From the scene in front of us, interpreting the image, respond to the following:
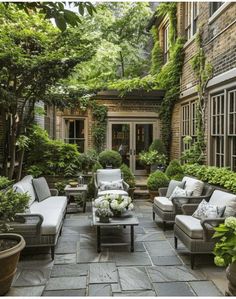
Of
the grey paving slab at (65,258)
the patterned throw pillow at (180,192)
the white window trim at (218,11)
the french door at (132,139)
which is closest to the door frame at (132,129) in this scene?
the french door at (132,139)

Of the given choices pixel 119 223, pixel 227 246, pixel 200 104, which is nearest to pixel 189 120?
pixel 200 104

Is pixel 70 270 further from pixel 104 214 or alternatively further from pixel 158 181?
pixel 158 181

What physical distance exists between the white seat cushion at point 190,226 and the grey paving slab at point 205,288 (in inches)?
23.2

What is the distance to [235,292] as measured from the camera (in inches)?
115

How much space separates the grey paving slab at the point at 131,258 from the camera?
13.1 ft

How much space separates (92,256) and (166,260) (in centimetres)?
101

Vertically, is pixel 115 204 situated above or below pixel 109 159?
below

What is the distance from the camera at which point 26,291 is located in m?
3.22

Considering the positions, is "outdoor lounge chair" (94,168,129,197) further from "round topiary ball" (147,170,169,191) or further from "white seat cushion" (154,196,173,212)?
"white seat cushion" (154,196,173,212)

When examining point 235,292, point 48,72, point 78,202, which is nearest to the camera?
point 235,292

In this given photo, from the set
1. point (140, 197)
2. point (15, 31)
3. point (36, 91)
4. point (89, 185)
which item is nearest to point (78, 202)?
point (89, 185)

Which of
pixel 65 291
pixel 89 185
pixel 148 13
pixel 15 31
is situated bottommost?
pixel 65 291

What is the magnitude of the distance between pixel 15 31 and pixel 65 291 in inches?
203

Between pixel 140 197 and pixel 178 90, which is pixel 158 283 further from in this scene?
pixel 178 90
